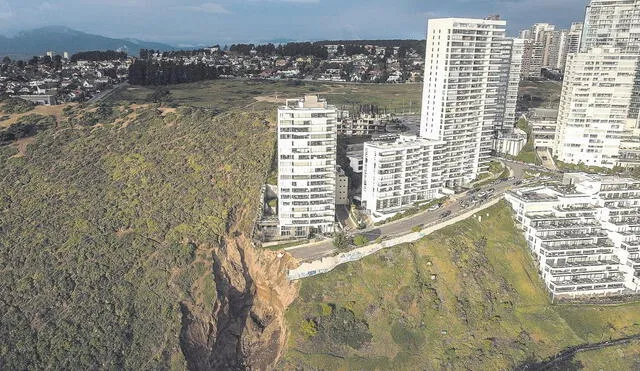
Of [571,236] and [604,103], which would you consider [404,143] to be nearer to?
[571,236]

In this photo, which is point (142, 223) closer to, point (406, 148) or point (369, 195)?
point (369, 195)

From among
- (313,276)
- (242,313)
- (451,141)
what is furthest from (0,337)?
(451,141)

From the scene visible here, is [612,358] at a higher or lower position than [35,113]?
lower

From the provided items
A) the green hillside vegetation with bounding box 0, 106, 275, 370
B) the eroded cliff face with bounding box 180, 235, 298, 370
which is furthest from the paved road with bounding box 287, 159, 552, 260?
the green hillside vegetation with bounding box 0, 106, 275, 370

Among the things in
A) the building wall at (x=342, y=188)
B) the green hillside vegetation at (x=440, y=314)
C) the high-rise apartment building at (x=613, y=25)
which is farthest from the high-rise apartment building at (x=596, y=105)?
the building wall at (x=342, y=188)

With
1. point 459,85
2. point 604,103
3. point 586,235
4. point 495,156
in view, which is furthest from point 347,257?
point 604,103
